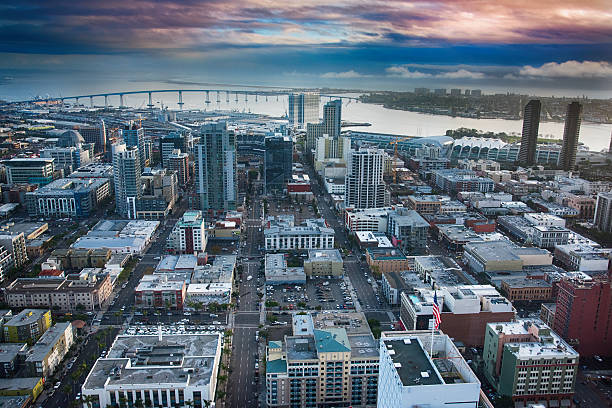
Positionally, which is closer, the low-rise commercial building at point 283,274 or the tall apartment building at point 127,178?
the low-rise commercial building at point 283,274

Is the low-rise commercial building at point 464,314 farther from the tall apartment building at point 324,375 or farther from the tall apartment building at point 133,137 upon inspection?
the tall apartment building at point 133,137

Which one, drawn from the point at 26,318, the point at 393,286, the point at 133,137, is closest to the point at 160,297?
the point at 26,318

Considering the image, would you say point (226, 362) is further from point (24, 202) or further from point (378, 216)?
point (24, 202)

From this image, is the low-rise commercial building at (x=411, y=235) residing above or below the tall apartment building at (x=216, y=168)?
below

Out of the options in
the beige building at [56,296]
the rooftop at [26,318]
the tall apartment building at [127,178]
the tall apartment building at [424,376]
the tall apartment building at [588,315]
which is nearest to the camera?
the tall apartment building at [424,376]

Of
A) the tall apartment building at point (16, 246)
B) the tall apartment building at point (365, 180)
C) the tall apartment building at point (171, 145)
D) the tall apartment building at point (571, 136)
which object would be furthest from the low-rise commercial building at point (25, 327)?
the tall apartment building at point (571, 136)

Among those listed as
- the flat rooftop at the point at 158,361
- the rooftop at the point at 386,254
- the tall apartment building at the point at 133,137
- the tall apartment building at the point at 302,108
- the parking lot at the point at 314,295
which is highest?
the tall apartment building at the point at 302,108

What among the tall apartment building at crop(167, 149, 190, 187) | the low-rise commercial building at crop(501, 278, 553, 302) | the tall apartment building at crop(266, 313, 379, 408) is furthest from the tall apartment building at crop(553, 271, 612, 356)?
the tall apartment building at crop(167, 149, 190, 187)
